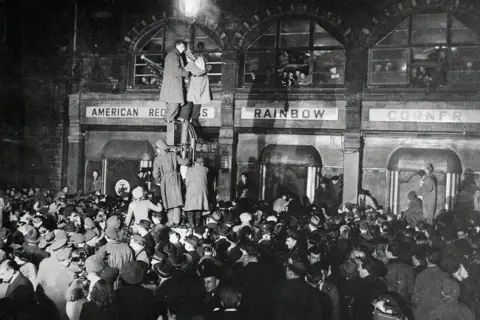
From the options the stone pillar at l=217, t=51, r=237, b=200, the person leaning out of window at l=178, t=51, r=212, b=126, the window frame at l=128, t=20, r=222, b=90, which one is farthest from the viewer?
the window frame at l=128, t=20, r=222, b=90

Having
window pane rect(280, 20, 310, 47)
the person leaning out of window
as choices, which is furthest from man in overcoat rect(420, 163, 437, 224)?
the person leaning out of window

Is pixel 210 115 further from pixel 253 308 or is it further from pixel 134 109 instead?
pixel 253 308

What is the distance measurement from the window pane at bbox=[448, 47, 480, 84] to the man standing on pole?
1038 cm

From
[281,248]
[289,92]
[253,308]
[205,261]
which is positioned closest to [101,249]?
[205,261]

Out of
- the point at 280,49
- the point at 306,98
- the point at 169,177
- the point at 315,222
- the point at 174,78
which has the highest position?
the point at 280,49

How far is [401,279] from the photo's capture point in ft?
21.9

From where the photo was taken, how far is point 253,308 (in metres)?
6.45

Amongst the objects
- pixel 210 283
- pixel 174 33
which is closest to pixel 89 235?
pixel 210 283

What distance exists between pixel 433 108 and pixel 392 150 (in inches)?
75.0

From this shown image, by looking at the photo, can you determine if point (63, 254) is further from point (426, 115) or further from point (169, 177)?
point (426, 115)

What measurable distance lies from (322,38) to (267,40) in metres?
1.97

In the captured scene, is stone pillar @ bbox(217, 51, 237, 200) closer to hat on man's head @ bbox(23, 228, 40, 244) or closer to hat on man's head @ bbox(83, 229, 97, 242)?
hat on man's head @ bbox(83, 229, 97, 242)

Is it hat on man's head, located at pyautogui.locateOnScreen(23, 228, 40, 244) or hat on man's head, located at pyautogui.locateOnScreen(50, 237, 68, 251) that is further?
hat on man's head, located at pyautogui.locateOnScreen(23, 228, 40, 244)

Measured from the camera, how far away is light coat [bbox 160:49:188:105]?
1002 cm
